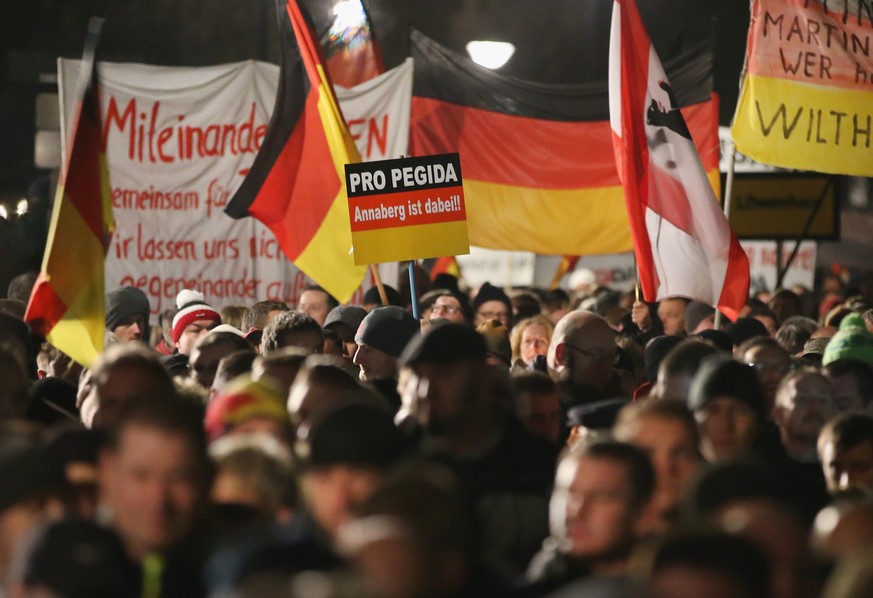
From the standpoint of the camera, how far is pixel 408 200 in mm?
8789

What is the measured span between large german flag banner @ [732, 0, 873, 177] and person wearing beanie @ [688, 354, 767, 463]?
4.42 metres

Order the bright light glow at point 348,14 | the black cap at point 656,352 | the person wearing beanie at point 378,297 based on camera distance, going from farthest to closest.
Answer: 1. the bright light glow at point 348,14
2. the person wearing beanie at point 378,297
3. the black cap at point 656,352

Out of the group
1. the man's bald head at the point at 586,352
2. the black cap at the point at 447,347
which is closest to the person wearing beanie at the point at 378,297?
the man's bald head at the point at 586,352

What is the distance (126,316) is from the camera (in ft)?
29.4

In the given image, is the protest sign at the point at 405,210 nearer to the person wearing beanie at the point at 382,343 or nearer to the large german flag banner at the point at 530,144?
the person wearing beanie at the point at 382,343

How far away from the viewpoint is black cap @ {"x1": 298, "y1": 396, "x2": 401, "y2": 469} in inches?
160

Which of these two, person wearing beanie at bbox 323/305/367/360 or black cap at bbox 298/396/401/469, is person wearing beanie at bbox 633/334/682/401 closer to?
person wearing beanie at bbox 323/305/367/360

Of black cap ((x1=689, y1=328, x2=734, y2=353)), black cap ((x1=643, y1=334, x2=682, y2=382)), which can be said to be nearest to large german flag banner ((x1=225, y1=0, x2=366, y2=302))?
black cap ((x1=689, y1=328, x2=734, y2=353))

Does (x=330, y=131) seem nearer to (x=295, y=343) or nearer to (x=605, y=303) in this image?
(x=295, y=343)

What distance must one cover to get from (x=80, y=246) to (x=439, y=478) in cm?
445

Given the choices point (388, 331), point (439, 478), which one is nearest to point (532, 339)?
point (388, 331)

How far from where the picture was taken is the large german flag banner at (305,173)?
9656 millimetres

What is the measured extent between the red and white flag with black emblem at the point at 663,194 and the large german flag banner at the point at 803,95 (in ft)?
2.40

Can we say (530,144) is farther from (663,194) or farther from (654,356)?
(654,356)
